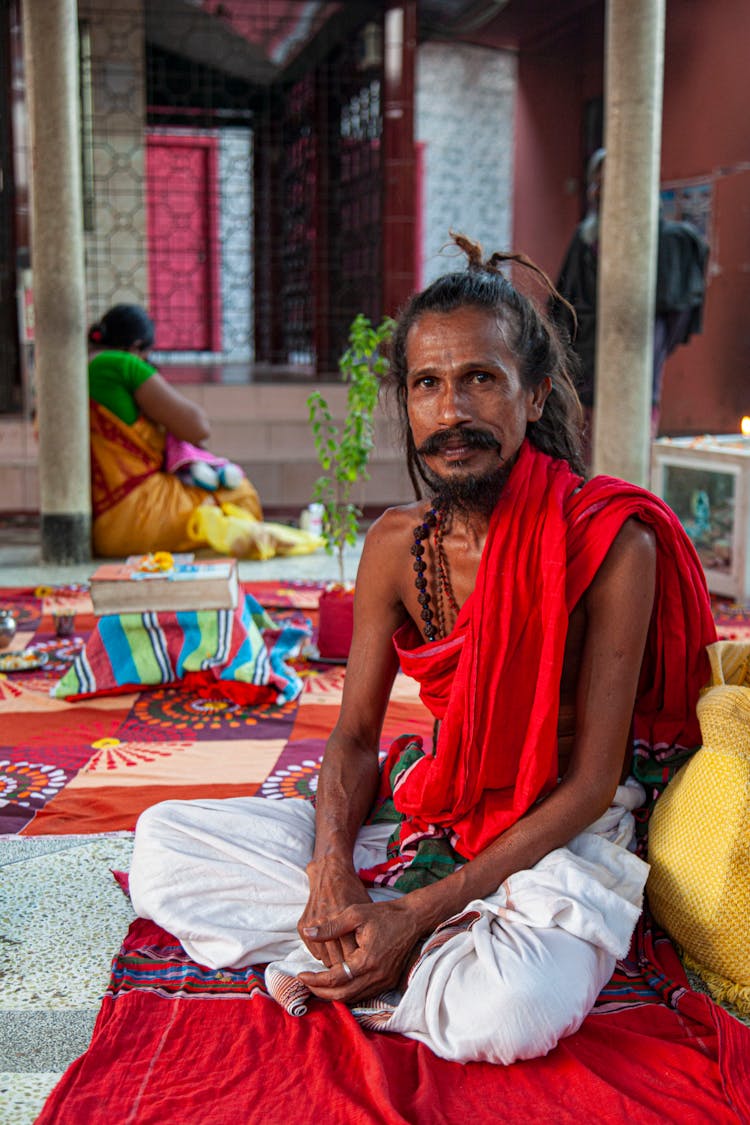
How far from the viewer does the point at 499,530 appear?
226cm

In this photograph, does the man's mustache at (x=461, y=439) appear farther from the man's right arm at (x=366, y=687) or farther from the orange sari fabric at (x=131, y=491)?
the orange sari fabric at (x=131, y=491)

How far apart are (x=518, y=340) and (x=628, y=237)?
450 cm

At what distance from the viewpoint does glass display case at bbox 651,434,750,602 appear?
5664 millimetres

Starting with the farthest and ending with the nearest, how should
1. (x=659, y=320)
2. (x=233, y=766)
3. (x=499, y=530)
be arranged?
(x=659, y=320) → (x=233, y=766) → (x=499, y=530)

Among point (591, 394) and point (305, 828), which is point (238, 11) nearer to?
point (591, 394)

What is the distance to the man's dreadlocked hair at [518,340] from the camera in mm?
2309

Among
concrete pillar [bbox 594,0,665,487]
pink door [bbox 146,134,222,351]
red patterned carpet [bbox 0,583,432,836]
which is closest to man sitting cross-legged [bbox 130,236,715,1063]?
red patterned carpet [bbox 0,583,432,836]

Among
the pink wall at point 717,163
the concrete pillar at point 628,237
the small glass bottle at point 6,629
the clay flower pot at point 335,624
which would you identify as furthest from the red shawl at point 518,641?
the pink wall at point 717,163

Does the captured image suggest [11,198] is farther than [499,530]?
Yes

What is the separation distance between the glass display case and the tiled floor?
3.58m

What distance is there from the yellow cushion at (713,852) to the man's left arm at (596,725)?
167 millimetres

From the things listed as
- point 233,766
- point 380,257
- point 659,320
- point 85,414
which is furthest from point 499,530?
point 380,257

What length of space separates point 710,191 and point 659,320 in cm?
338

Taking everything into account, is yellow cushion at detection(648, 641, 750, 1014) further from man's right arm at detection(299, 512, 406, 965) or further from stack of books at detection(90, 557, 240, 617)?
stack of books at detection(90, 557, 240, 617)
